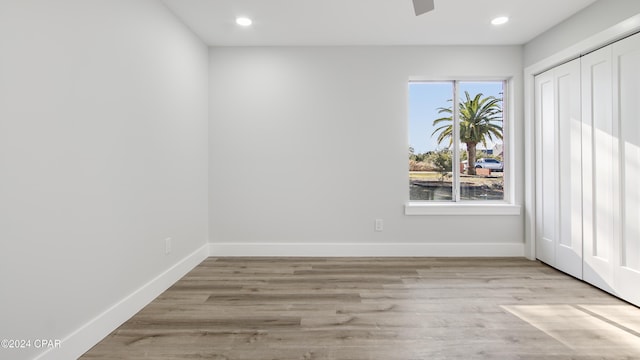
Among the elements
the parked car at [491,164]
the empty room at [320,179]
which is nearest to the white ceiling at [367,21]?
the empty room at [320,179]

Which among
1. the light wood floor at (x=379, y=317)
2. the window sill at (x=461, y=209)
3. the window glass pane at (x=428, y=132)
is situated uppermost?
the window glass pane at (x=428, y=132)

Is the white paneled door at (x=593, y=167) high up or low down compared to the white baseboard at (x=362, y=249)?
up

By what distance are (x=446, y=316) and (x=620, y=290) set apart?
148cm

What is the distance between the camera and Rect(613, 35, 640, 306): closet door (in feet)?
7.68

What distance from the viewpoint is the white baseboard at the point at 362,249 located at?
363cm

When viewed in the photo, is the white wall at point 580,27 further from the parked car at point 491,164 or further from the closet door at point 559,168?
the parked car at point 491,164

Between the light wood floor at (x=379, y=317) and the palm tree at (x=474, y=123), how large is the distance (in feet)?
4.70

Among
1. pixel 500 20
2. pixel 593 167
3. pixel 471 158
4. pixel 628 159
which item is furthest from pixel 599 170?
pixel 500 20

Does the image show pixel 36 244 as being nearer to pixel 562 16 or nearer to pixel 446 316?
pixel 446 316

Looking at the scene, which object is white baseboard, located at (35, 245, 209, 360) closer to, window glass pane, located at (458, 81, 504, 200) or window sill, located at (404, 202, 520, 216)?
window sill, located at (404, 202, 520, 216)

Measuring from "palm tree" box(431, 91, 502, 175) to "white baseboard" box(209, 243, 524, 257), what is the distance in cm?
89

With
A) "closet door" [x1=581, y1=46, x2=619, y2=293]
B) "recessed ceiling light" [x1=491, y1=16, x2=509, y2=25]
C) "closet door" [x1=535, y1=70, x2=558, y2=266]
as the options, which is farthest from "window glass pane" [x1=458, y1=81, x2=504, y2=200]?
"closet door" [x1=581, y1=46, x2=619, y2=293]

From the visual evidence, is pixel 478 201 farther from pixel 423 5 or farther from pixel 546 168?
pixel 423 5

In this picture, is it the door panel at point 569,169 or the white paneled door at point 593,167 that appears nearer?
the white paneled door at point 593,167
